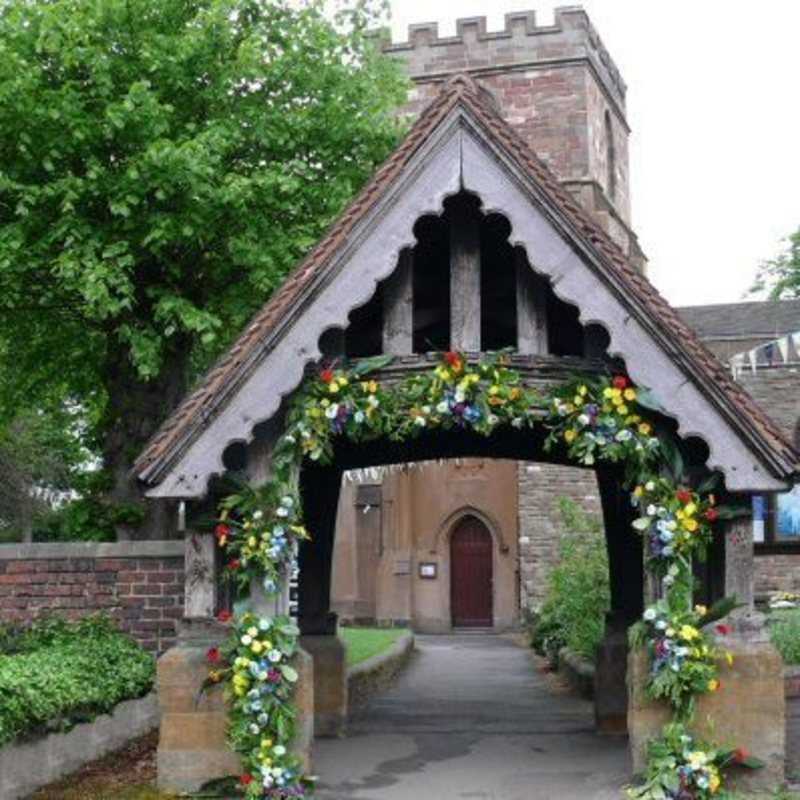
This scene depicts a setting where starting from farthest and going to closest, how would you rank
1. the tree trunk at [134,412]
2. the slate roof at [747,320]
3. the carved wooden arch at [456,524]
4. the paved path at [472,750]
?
the carved wooden arch at [456,524], the slate roof at [747,320], the tree trunk at [134,412], the paved path at [472,750]

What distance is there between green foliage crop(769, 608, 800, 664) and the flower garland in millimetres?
5381

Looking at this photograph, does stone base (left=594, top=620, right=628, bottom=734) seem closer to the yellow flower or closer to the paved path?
the paved path

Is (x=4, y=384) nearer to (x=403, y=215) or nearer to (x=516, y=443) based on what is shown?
(x=516, y=443)

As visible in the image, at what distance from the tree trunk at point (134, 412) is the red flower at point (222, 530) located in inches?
273

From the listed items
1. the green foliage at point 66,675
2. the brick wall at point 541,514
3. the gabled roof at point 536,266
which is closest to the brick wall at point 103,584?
the green foliage at point 66,675

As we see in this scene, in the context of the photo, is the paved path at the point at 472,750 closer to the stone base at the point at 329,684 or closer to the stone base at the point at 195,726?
the stone base at the point at 329,684

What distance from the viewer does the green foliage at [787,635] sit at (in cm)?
1369

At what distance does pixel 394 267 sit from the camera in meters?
8.36

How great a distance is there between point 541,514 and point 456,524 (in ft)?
19.3

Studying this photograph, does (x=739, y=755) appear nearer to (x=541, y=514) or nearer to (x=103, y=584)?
(x=103, y=584)

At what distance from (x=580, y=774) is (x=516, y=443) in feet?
10.5

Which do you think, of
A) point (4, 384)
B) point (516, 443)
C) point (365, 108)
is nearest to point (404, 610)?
point (4, 384)

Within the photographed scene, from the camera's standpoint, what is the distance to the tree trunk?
15.4m

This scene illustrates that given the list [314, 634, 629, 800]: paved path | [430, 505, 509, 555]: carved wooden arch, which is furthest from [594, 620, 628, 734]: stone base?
[430, 505, 509, 555]: carved wooden arch
